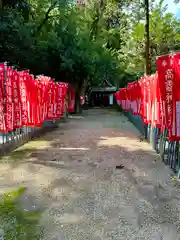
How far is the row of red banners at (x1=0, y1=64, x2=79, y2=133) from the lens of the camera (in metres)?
8.01

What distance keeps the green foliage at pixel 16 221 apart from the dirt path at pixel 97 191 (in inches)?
5.0

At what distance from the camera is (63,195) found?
5.21 m

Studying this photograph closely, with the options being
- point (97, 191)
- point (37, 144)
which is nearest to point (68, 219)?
point (97, 191)

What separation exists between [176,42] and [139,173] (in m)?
18.4

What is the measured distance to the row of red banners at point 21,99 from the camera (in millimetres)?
8008

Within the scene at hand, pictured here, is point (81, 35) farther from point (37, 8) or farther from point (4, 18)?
point (4, 18)

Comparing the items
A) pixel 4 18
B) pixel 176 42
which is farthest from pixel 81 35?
pixel 4 18

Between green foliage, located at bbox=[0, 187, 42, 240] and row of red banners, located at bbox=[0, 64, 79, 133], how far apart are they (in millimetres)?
3432

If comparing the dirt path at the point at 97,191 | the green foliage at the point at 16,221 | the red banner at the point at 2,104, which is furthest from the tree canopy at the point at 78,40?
the green foliage at the point at 16,221

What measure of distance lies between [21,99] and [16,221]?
5.67 metres

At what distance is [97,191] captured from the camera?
545 cm

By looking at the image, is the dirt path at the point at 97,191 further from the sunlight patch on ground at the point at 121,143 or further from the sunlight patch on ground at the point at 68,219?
the sunlight patch on ground at the point at 121,143

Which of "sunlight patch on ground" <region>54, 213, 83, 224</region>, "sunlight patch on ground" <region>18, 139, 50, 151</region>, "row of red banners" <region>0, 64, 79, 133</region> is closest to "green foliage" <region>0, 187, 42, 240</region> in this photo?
"sunlight patch on ground" <region>54, 213, 83, 224</region>

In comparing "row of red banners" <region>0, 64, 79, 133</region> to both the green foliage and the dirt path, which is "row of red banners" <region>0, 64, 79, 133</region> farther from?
the green foliage
